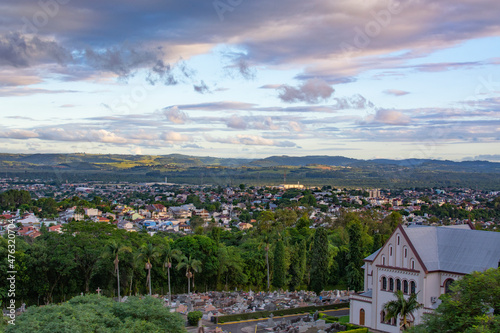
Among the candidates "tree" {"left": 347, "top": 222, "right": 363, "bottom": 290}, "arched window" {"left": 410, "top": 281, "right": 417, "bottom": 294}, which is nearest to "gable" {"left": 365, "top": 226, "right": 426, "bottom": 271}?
"arched window" {"left": 410, "top": 281, "right": 417, "bottom": 294}

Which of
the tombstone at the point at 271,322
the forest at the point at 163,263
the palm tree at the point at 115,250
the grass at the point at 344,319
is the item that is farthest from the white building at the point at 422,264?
the palm tree at the point at 115,250

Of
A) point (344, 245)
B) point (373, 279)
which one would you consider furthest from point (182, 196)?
point (373, 279)

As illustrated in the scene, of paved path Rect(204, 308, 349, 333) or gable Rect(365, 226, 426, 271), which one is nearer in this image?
gable Rect(365, 226, 426, 271)

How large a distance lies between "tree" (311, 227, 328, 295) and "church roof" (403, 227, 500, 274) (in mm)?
15466

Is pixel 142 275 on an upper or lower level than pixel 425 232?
lower

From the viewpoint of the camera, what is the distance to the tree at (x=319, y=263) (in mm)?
47062

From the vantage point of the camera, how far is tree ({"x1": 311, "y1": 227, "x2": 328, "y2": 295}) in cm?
4706

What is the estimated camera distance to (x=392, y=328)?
1256 inches

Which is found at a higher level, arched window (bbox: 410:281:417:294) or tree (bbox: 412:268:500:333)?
tree (bbox: 412:268:500:333)

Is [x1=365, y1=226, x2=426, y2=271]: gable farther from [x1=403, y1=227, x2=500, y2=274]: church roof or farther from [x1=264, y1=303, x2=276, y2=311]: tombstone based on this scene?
[x1=264, y1=303, x2=276, y2=311]: tombstone

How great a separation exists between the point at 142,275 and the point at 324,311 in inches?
584

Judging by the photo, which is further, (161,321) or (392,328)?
(392,328)

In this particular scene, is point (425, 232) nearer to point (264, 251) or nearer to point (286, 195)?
point (264, 251)

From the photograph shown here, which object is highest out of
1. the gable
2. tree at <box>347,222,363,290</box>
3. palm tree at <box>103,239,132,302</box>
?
the gable
